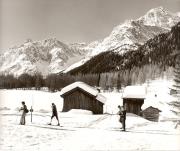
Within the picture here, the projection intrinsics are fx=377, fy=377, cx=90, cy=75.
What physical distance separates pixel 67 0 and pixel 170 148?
11188 millimetres

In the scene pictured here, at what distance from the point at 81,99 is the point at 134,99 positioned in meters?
14.4

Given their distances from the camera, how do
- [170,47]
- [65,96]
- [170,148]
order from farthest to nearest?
[170,47] → [65,96] → [170,148]

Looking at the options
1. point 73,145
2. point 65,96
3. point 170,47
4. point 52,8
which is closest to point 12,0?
point 52,8

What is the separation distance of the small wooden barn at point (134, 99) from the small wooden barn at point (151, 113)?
174 centimetres

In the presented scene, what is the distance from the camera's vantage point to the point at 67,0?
24047mm

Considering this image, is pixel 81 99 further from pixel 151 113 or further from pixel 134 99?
pixel 134 99

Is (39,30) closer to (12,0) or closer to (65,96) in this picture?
(12,0)

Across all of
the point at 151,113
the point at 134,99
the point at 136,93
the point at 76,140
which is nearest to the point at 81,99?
the point at 151,113

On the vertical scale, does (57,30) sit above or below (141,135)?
above

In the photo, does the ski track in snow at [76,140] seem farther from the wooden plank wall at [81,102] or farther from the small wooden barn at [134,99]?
the small wooden barn at [134,99]

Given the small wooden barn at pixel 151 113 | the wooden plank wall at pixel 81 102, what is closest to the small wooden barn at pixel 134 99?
the small wooden barn at pixel 151 113

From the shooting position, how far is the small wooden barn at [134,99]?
59156mm

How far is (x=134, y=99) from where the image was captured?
59906 mm

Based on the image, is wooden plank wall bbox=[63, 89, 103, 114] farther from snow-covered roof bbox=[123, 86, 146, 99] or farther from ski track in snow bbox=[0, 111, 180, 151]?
ski track in snow bbox=[0, 111, 180, 151]
